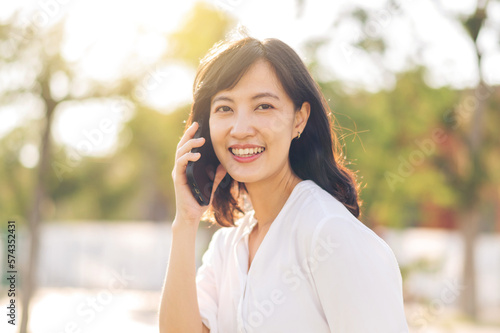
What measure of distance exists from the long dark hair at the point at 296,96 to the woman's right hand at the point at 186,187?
0.42 ft

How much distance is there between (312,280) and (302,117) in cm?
68

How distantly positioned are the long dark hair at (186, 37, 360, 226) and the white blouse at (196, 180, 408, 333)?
128 millimetres

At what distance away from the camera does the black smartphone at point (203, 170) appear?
7.69 ft

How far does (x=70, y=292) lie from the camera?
14.7 meters

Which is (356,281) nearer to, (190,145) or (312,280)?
(312,280)

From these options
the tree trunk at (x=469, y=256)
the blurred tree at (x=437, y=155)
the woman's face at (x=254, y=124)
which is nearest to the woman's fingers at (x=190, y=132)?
the woman's face at (x=254, y=124)

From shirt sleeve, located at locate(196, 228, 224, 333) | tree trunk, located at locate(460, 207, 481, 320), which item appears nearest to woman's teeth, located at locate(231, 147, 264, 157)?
shirt sleeve, located at locate(196, 228, 224, 333)

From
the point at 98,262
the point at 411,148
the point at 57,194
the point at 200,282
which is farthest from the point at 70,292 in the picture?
the point at 200,282

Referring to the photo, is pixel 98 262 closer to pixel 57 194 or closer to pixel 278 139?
pixel 57 194

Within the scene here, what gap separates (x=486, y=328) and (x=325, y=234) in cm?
1082

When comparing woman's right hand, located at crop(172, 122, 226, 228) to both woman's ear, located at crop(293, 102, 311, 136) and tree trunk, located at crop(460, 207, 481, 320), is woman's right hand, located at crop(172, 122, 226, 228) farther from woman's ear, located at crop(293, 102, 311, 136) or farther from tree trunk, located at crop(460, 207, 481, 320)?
tree trunk, located at crop(460, 207, 481, 320)

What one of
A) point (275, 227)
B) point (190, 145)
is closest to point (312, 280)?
point (275, 227)

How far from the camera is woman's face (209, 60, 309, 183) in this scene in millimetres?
2146

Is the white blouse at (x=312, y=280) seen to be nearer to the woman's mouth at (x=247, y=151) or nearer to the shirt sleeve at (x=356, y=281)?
the shirt sleeve at (x=356, y=281)
